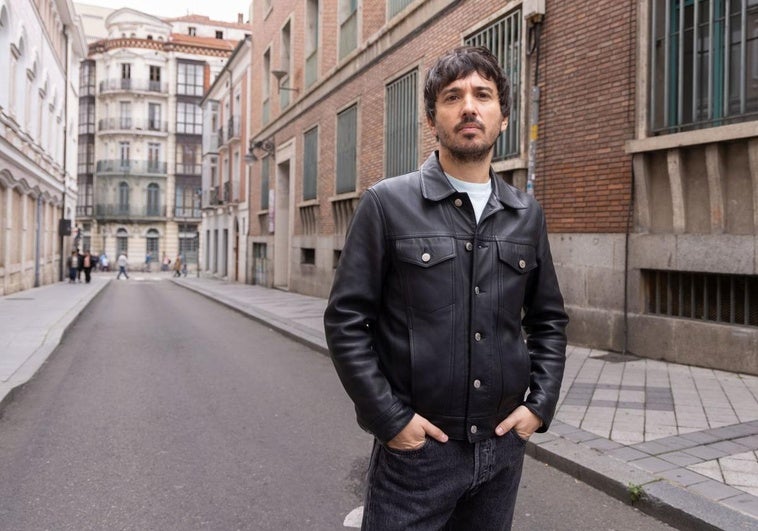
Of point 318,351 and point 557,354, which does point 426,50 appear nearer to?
point 318,351

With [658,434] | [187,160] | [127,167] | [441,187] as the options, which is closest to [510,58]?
[658,434]

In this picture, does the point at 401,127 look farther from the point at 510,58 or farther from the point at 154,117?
the point at 154,117

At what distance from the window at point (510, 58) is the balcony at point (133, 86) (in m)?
54.3

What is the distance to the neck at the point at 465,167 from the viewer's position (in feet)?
6.03

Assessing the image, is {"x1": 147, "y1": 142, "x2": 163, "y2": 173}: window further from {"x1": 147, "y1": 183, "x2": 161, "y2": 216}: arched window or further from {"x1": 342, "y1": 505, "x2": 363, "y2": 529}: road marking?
{"x1": 342, "y1": 505, "x2": 363, "y2": 529}: road marking

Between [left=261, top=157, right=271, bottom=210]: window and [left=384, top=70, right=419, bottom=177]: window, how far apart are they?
12329 mm

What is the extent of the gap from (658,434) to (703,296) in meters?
3.37

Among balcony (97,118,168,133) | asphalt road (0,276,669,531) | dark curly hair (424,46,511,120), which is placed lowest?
asphalt road (0,276,669,531)

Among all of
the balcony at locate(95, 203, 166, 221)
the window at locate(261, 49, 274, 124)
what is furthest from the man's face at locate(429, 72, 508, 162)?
the balcony at locate(95, 203, 166, 221)

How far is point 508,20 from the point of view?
10383 mm

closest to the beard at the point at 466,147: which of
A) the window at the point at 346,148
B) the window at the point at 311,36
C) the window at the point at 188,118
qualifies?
the window at the point at 346,148

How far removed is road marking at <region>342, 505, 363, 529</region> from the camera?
3.50 m

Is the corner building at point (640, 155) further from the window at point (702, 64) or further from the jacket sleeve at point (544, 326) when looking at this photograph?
the jacket sleeve at point (544, 326)

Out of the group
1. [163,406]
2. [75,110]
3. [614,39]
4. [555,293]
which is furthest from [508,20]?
[75,110]
